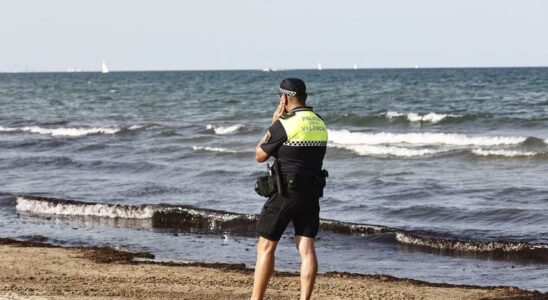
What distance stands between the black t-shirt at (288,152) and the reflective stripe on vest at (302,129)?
0.03 metres

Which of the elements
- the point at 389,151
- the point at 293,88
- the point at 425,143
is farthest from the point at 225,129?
the point at 293,88

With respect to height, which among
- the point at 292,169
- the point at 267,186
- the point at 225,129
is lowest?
the point at 225,129

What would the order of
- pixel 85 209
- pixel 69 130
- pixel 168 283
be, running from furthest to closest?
1. pixel 69 130
2. pixel 85 209
3. pixel 168 283

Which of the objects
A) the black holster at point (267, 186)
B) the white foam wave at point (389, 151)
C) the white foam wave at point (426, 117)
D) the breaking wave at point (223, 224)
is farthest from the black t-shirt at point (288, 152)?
the white foam wave at point (426, 117)

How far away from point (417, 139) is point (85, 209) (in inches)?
590

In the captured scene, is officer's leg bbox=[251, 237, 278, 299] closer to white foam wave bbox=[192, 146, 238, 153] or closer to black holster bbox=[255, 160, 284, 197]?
black holster bbox=[255, 160, 284, 197]

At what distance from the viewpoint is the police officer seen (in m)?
7.06

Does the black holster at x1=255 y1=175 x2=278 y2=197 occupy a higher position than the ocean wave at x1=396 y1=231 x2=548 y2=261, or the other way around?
the black holster at x1=255 y1=175 x2=278 y2=197

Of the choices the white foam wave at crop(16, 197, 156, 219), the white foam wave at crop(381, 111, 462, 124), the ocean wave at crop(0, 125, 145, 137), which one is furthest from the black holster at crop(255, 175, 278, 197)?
the white foam wave at crop(381, 111, 462, 124)

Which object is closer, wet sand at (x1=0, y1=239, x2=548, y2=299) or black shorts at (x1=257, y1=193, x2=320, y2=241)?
black shorts at (x1=257, y1=193, x2=320, y2=241)

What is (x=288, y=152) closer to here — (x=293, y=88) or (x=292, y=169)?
(x=292, y=169)

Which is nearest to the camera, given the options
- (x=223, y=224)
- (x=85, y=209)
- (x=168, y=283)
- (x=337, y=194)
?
(x=168, y=283)

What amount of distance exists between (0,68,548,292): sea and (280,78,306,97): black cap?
3.80 m

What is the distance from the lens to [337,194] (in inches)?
663
